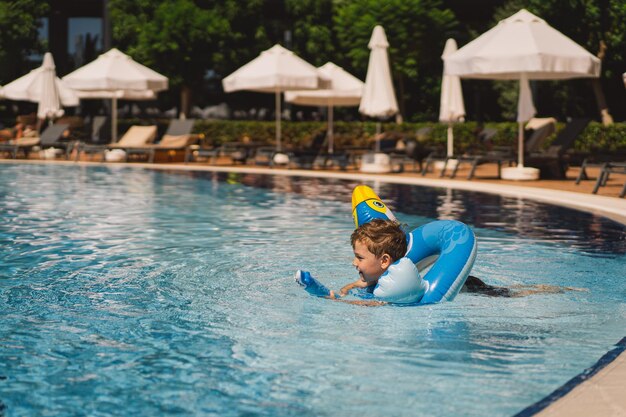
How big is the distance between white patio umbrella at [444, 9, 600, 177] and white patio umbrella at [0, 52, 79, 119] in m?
13.8

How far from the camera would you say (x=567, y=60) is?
65.9 ft

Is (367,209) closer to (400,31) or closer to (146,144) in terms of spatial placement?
(146,144)

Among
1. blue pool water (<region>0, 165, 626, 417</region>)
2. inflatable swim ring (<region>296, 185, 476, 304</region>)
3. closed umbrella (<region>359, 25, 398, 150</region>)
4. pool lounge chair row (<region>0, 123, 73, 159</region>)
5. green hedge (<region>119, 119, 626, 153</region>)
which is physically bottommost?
blue pool water (<region>0, 165, 626, 417</region>)

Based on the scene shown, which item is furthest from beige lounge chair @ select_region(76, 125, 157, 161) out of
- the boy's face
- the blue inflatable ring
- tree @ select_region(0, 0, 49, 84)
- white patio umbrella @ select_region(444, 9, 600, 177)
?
the boy's face

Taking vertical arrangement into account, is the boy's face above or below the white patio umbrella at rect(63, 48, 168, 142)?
below

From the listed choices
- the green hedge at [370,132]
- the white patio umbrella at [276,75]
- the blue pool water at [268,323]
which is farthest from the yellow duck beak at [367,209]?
the white patio umbrella at [276,75]

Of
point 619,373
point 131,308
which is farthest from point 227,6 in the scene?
point 619,373

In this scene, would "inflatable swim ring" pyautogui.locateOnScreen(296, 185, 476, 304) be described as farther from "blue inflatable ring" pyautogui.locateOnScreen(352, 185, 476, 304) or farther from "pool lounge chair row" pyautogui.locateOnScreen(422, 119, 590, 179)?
"pool lounge chair row" pyautogui.locateOnScreen(422, 119, 590, 179)

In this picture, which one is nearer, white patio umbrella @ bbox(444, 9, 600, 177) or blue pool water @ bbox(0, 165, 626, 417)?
blue pool water @ bbox(0, 165, 626, 417)

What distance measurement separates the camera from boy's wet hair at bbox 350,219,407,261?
7391 mm

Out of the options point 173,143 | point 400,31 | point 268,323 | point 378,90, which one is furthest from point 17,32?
point 268,323

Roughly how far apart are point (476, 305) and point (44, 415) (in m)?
3.77

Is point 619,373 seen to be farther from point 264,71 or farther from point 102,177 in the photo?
point 264,71

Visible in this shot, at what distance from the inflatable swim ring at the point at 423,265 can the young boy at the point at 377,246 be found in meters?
0.08
